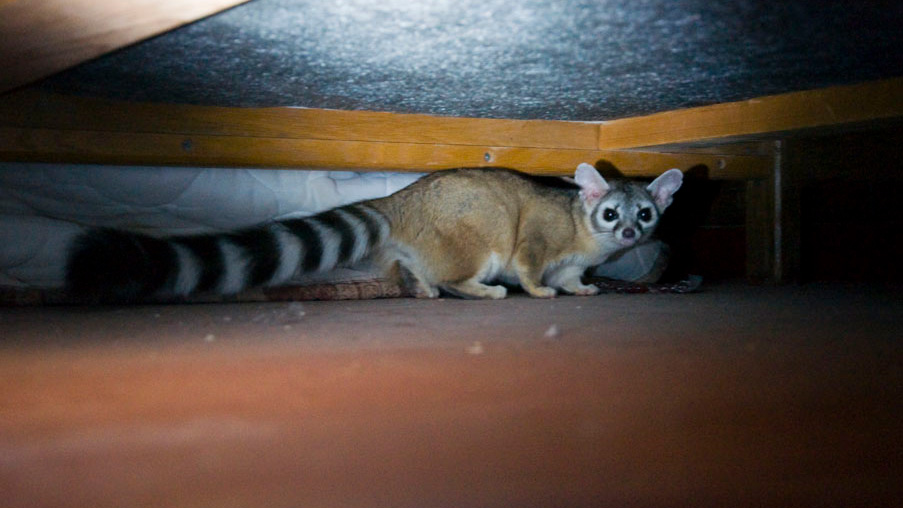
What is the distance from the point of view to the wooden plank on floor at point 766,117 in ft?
9.05

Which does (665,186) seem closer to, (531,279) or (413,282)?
(531,279)

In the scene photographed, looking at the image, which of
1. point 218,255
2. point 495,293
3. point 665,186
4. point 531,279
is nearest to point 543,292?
point 531,279

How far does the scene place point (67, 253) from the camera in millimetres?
2363

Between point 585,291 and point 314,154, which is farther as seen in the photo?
point 585,291

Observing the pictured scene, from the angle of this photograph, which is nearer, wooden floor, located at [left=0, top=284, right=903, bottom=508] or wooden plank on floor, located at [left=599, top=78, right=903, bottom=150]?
wooden floor, located at [left=0, top=284, right=903, bottom=508]

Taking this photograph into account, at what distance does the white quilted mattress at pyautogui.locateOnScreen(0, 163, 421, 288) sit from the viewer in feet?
9.85

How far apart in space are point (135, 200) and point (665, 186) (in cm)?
244

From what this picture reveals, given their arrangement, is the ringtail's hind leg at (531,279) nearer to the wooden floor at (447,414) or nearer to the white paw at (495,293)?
the white paw at (495,293)

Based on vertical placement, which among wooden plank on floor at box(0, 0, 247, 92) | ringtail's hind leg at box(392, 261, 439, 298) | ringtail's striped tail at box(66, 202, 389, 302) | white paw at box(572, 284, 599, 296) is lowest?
white paw at box(572, 284, 599, 296)

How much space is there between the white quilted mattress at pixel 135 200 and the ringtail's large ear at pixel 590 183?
0.96 metres

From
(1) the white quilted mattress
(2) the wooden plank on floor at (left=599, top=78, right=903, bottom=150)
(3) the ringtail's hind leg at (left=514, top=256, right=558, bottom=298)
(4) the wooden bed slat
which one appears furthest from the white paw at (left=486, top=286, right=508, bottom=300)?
(2) the wooden plank on floor at (left=599, top=78, right=903, bottom=150)

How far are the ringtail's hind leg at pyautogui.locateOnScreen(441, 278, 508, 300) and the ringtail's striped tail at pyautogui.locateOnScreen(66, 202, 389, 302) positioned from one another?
41 centimetres

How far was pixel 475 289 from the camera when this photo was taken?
11.5ft

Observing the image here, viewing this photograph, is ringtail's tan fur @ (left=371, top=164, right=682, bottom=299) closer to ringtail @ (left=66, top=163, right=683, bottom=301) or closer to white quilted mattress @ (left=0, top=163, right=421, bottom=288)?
ringtail @ (left=66, top=163, right=683, bottom=301)
